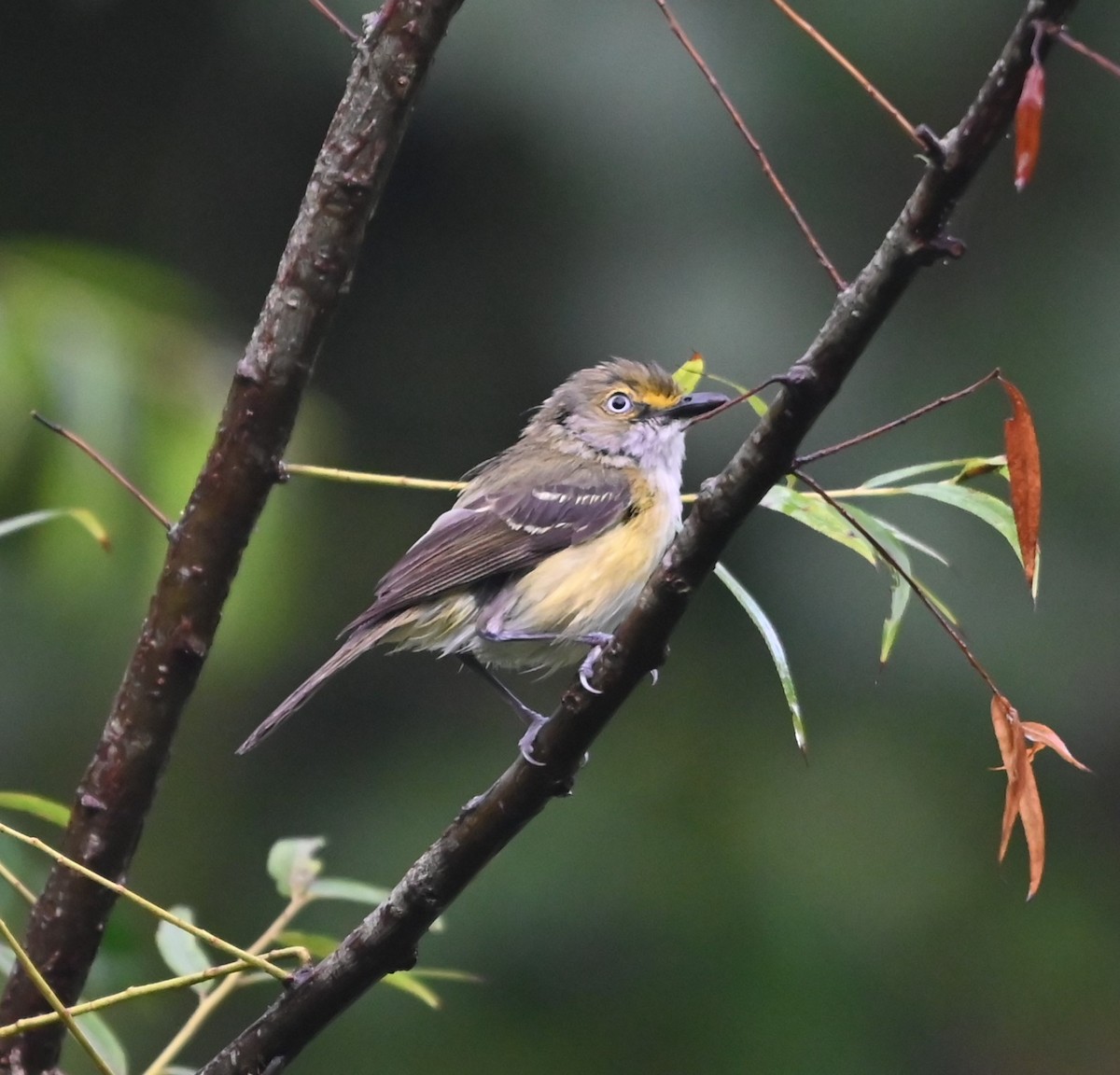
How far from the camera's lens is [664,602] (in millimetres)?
2107

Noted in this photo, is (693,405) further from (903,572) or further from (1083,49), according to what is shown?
(1083,49)

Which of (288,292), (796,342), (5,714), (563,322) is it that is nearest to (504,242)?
(563,322)

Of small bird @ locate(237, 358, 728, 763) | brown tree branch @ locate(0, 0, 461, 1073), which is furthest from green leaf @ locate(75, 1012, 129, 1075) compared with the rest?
small bird @ locate(237, 358, 728, 763)

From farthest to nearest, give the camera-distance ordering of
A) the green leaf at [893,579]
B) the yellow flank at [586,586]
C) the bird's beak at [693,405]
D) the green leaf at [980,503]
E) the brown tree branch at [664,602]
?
the bird's beak at [693,405] → the yellow flank at [586,586] → the green leaf at [980,503] → the green leaf at [893,579] → the brown tree branch at [664,602]

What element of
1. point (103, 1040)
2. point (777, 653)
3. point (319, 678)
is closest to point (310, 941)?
point (103, 1040)

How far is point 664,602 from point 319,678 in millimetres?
1535

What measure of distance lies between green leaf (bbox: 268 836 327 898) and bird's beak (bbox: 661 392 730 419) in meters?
1.52

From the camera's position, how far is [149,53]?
638cm

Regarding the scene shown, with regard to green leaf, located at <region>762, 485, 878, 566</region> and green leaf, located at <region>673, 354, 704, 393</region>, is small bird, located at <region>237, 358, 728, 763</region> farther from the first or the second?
green leaf, located at <region>762, 485, 878, 566</region>

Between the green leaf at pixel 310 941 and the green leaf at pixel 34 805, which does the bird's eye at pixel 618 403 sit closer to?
the green leaf at pixel 310 941

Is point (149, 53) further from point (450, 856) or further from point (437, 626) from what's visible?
point (450, 856)

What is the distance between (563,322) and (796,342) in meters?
0.91

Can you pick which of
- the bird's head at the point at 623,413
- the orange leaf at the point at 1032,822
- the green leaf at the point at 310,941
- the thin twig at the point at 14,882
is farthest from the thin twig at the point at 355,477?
the bird's head at the point at 623,413

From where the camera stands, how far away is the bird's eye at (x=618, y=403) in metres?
4.46
